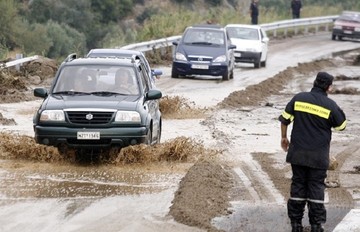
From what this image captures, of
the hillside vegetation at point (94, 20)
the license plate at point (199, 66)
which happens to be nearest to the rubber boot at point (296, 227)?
the hillside vegetation at point (94, 20)

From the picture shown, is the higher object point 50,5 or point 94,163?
point 94,163

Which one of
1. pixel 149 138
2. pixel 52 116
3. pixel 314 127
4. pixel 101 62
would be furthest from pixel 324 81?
pixel 101 62

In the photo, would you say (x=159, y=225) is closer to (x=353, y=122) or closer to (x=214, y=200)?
(x=214, y=200)

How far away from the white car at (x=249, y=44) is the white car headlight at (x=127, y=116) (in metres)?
22.4

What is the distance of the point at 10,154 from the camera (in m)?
14.5

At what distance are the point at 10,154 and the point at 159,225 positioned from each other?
16.9 feet

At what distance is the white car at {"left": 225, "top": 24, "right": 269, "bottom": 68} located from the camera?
119ft

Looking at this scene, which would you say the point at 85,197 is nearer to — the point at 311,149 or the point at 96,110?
the point at 96,110

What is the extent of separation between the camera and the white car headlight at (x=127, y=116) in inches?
546

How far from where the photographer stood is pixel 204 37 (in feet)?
106

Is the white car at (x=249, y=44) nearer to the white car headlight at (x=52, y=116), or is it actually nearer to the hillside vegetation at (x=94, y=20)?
the hillside vegetation at (x=94, y=20)

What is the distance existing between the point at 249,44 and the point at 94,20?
20.3 metres

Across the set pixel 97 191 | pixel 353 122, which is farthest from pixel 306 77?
pixel 97 191

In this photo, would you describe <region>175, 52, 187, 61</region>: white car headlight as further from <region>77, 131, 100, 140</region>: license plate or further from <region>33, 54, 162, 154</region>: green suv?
<region>77, 131, 100, 140</region>: license plate
